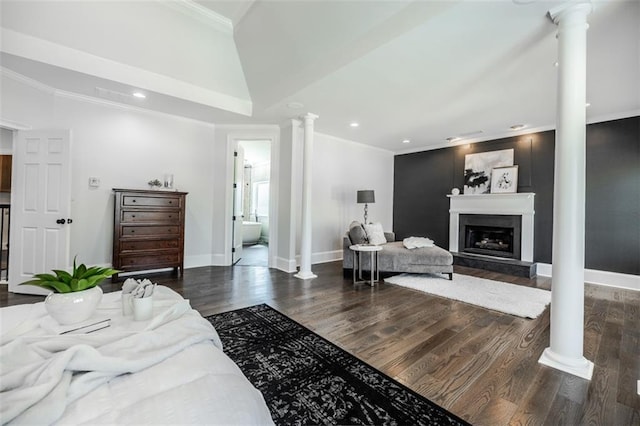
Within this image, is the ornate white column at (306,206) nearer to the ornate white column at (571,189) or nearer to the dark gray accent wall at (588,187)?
the ornate white column at (571,189)

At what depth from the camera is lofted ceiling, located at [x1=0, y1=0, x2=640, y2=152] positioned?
7.73 feet

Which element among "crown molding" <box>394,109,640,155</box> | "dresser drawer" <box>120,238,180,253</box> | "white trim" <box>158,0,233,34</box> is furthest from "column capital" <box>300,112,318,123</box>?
"crown molding" <box>394,109,640,155</box>

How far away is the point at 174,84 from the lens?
12.1 feet

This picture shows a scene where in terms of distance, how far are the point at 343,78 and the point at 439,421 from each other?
3.25m

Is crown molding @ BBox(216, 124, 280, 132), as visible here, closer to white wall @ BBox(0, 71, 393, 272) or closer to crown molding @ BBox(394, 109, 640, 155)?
white wall @ BBox(0, 71, 393, 272)

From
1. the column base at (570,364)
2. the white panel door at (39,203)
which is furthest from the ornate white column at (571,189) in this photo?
the white panel door at (39,203)

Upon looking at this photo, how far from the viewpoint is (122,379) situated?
2.50ft

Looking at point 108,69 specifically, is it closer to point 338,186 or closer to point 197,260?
point 197,260

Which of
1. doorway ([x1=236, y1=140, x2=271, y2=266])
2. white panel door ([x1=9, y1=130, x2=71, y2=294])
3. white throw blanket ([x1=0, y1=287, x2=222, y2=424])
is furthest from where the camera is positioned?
doorway ([x1=236, y1=140, x2=271, y2=266])

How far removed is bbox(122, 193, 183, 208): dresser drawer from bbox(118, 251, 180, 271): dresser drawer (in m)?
0.73

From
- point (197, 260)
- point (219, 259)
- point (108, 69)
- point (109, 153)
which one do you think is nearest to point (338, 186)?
point (219, 259)

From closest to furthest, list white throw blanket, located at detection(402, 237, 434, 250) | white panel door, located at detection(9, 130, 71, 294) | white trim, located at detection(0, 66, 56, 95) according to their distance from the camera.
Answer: white trim, located at detection(0, 66, 56, 95)
white panel door, located at detection(9, 130, 71, 294)
white throw blanket, located at detection(402, 237, 434, 250)

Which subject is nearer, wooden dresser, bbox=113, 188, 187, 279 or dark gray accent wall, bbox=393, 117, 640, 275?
wooden dresser, bbox=113, 188, 187, 279

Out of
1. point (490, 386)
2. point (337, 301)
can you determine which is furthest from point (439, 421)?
point (337, 301)
